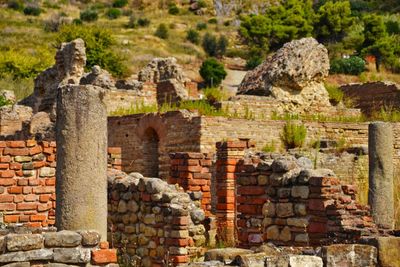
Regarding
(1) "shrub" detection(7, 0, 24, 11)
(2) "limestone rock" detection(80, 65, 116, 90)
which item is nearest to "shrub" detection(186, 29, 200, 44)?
(1) "shrub" detection(7, 0, 24, 11)

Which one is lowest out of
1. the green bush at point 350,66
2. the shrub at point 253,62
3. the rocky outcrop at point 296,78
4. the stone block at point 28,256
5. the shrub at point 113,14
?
the stone block at point 28,256

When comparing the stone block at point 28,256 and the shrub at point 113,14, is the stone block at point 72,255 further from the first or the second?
the shrub at point 113,14

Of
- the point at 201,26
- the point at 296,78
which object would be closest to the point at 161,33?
the point at 201,26

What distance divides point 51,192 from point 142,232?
157 cm

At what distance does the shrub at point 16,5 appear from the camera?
65.2m

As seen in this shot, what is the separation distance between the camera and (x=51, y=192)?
10016mm

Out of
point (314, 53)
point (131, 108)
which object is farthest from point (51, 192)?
point (314, 53)

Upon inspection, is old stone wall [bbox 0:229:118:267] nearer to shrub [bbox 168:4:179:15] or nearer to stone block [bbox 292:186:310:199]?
stone block [bbox 292:186:310:199]

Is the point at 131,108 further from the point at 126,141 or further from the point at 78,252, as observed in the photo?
Result: the point at 78,252

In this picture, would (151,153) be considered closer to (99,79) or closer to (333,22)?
(99,79)

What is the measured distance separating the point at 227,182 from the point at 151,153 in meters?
6.72

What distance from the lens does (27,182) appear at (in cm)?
988

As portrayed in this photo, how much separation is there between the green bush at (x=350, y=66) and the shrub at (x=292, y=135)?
20.2m

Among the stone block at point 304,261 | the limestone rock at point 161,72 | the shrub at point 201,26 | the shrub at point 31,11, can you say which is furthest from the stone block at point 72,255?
the shrub at point 31,11
